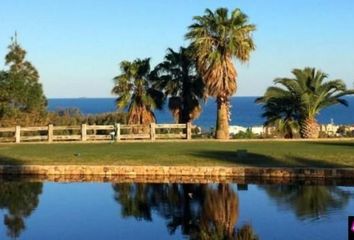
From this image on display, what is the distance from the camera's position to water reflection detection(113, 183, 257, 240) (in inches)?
627

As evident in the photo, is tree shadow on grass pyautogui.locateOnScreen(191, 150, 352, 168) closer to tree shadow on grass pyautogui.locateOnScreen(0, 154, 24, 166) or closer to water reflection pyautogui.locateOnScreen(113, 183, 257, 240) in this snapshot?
water reflection pyautogui.locateOnScreen(113, 183, 257, 240)

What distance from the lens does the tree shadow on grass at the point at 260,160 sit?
2467 cm

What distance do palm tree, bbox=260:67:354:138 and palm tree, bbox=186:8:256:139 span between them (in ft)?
9.17

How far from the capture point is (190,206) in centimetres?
1930

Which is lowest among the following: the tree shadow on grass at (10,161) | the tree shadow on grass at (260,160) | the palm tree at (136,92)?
the tree shadow on grass at (10,161)

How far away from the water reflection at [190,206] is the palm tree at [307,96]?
1574 centimetres

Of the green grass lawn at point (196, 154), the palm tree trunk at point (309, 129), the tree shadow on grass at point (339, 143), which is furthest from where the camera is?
the palm tree trunk at point (309, 129)

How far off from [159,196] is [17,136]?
689 inches

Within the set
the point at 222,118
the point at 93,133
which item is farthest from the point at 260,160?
the point at 93,133

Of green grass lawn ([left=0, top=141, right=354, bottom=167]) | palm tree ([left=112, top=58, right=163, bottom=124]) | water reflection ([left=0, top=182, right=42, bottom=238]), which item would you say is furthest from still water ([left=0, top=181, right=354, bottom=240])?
palm tree ([left=112, top=58, right=163, bottom=124])

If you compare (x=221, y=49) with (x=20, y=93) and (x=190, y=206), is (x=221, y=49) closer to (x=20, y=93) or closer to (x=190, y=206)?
(x=20, y=93)

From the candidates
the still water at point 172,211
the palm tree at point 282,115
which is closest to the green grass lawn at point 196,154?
the still water at point 172,211

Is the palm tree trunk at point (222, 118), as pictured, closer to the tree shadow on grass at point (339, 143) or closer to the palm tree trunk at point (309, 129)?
the palm tree trunk at point (309, 129)

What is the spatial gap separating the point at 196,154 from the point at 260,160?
3036mm
